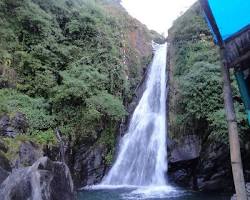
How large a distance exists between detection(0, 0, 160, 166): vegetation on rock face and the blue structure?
28.5ft

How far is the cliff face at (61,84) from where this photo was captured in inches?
474

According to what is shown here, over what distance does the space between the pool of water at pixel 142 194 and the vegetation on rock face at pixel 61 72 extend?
7.05 feet

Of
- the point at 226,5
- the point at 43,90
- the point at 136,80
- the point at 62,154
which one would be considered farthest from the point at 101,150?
the point at 226,5

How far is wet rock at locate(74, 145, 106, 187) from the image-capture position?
13.4 m

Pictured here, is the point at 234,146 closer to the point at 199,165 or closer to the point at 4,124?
the point at 4,124

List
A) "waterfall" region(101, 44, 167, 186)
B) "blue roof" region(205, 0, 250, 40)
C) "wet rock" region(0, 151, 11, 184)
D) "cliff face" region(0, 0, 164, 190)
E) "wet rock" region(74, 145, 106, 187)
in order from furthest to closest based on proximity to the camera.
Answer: "waterfall" region(101, 44, 167, 186)
"wet rock" region(74, 145, 106, 187)
"cliff face" region(0, 0, 164, 190)
"wet rock" region(0, 151, 11, 184)
"blue roof" region(205, 0, 250, 40)

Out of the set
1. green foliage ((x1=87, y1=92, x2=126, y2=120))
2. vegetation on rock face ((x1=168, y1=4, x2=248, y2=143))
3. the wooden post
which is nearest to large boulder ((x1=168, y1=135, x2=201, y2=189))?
vegetation on rock face ((x1=168, y1=4, x2=248, y2=143))

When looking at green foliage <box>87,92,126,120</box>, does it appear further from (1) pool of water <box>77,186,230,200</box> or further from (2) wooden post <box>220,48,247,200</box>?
(2) wooden post <box>220,48,247,200</box>

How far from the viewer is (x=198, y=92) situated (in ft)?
44.7

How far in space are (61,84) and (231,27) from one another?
10873mm

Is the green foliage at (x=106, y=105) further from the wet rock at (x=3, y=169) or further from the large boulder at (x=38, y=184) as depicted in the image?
the large boulder at (x=38, y=184)

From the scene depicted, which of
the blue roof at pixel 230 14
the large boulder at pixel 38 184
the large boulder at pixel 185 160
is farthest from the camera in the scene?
the large boulder at pixel 185 160

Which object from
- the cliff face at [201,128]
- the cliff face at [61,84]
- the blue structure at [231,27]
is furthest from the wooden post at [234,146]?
the cliff face at [201,128]

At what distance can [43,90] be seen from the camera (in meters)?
13.5
